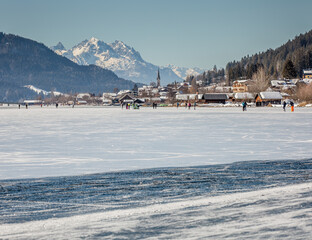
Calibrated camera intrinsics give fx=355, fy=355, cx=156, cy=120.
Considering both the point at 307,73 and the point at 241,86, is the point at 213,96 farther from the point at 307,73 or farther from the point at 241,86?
the point at 307,73

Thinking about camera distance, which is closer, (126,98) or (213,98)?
(213,98)

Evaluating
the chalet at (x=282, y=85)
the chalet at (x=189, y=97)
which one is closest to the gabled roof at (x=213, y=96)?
the chalet at (x=189, y=97)

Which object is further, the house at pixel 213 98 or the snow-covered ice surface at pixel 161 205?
the house at pixel 213 98

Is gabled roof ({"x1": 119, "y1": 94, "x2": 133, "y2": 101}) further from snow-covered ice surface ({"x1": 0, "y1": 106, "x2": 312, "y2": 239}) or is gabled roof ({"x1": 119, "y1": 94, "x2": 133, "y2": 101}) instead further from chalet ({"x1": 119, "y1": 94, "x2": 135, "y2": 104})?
snow-covered ice surface ({"x1": 0, "y1": 106, "x2": 312, "y2": 239})

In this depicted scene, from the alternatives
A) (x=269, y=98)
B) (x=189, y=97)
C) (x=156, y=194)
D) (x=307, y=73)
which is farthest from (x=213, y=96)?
(x=156, y=194)

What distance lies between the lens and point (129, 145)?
10188 mm

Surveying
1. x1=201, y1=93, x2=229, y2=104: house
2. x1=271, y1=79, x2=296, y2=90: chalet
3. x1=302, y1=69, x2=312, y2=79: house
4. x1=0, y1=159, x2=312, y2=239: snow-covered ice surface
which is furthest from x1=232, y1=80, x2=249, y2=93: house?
x1=0, y1=159, x2=312, y2=239: snow-covered ice surface

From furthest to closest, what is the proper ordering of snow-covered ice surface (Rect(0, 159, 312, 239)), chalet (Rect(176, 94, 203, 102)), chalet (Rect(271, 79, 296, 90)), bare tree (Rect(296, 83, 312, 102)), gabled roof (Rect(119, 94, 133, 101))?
1. gabled roof (Rect(119, 94, 133, 101))
2. chalet (Rect(271, 79, 296, 90))
3. chalet (Rect(176, 94, 203, 102))
4. bare tree (Rect(296, 83, 312, 102))
5. snow-covered ice surface (Rect(0, 159, 312, 239))

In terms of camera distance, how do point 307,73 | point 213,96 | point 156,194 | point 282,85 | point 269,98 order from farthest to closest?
point 307,73, point 282,85, point 213,96, point 269,98, point 156,194

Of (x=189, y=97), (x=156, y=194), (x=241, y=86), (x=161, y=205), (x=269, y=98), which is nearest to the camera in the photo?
(x=161, y=205)

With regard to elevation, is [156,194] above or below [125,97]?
below

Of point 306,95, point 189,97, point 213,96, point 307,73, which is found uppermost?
point 307,73

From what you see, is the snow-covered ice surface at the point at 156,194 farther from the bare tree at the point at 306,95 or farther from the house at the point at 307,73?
the house at the point at 307,73

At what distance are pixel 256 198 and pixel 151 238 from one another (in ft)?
6.07
